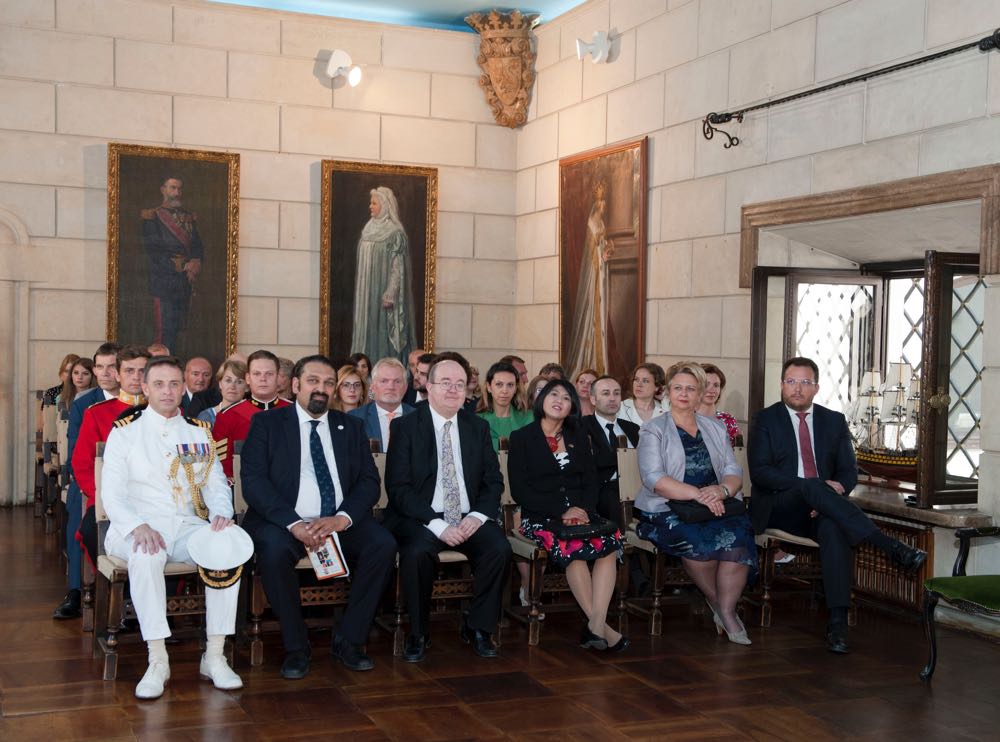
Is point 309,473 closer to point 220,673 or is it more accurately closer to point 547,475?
point 220,673

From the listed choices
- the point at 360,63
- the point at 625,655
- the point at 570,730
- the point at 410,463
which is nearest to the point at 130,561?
the point at 410,463

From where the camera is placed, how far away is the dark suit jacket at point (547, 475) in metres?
5.86

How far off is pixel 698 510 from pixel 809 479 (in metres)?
0.70

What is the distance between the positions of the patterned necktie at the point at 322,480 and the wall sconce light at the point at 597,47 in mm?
5385

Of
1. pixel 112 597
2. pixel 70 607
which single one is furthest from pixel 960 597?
pixel 70 607

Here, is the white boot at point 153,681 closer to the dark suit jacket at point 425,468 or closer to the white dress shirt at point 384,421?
the dark suit jacket at point 425,468

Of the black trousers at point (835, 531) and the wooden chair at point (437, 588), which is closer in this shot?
the wooden chair at point (437, 588)

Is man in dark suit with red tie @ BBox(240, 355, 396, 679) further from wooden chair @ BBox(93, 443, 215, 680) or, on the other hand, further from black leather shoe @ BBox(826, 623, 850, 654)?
black leather shoe @ BBox(826, 623, 850, 654)

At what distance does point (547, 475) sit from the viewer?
5871 millimetres

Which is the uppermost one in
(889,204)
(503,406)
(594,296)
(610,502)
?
(889,204)

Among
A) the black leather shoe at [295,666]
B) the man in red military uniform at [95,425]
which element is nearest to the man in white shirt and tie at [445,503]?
the black leather shoe at [295,666]

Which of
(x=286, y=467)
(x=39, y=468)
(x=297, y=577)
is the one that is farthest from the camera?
(x=39, y=468)

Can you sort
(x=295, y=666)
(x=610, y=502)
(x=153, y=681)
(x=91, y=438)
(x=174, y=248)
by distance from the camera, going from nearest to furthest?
(x=153, y=681)
(x=295, y=666)
(x=91, y=438)
(x=610, y=502)
(x=174, y=248)

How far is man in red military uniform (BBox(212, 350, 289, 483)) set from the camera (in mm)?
6168
